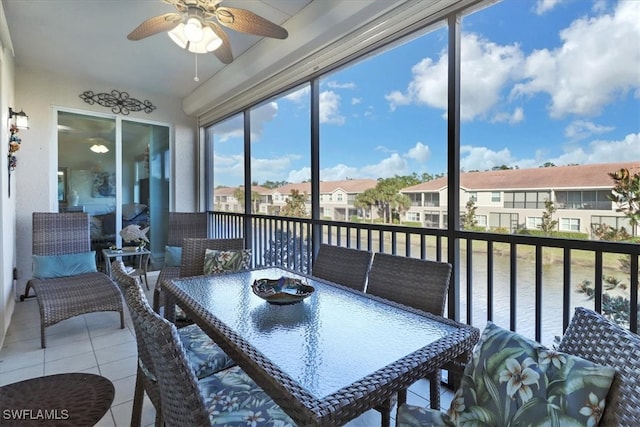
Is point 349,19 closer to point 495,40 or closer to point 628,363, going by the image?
point 495,40

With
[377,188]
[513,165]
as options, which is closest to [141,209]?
[377,188]

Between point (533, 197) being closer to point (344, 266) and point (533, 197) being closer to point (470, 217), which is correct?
point (470, 217)

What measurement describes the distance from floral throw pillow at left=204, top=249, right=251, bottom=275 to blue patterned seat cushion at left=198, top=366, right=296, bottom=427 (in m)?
→ 1.41

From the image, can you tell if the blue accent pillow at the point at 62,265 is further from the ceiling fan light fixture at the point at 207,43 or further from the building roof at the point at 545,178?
the building roof at the point at 545,178

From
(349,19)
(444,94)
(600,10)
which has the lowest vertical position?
(444,94)

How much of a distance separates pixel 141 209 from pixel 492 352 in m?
5.14

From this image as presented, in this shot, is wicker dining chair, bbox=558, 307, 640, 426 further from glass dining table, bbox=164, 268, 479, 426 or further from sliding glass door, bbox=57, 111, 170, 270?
sliding glass door, bbox=57, 111, 170, 270

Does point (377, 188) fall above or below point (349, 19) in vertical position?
below

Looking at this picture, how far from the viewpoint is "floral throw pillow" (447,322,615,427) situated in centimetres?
96

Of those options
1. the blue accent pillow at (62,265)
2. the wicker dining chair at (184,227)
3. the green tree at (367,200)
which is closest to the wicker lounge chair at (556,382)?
the green tree at (367,200)

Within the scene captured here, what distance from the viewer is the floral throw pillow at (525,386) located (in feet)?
3.14

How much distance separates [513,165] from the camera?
6.51 feet

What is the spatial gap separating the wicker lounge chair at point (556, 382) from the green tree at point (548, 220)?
0.73m

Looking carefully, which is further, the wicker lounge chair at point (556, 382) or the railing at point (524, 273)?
the railing at point (524, 273)
